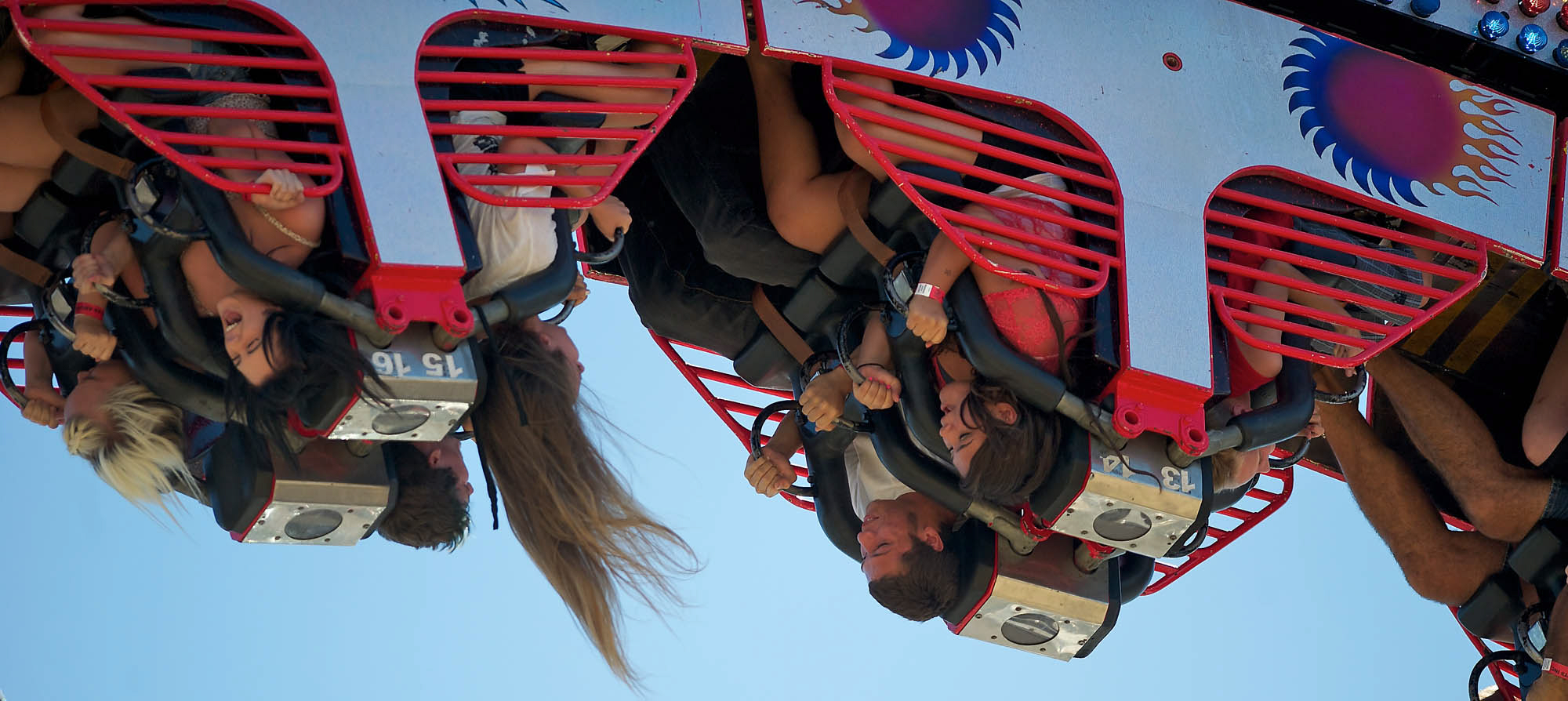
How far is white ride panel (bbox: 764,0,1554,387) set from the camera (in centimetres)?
594

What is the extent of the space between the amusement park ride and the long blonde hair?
116 mm

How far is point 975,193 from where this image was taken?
5891 mm

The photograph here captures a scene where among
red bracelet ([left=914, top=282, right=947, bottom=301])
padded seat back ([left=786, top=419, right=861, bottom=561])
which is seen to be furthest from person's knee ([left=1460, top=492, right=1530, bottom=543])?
red bracelet ([left=914, top=282, right=947, bottom=301])

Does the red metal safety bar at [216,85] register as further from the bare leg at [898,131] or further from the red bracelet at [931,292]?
the red bracelet at [931,292]

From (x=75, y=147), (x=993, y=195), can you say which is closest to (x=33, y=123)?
(x=75, y=147)

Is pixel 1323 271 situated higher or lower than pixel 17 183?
lower

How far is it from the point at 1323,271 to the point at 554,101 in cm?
214

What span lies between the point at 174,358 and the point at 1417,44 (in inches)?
142

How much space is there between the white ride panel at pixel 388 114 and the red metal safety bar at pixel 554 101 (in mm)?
50

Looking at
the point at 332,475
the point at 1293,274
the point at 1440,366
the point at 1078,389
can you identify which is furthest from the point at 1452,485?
the point at 332,475

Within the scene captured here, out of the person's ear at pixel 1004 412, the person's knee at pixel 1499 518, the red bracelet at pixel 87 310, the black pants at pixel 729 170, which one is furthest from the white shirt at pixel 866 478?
the red bracelet at pixel 87 310

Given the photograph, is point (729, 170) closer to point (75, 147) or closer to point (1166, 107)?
point (1166, 107)

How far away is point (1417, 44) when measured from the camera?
6762 mm

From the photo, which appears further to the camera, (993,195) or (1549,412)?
(1549,412)
